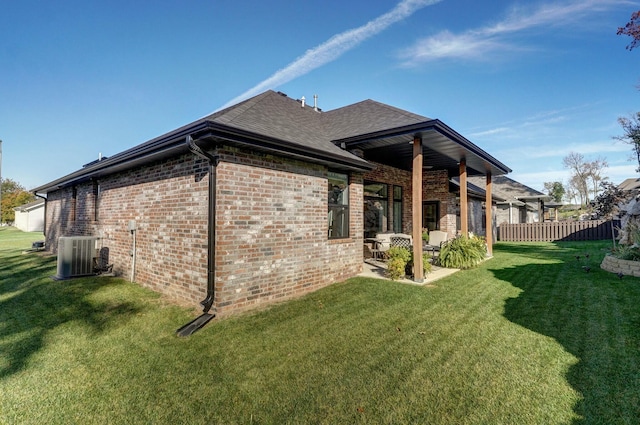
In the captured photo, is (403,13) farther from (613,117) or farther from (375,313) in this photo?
(613,117)

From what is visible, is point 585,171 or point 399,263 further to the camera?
point 585,171

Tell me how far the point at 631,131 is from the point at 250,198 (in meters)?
20.2

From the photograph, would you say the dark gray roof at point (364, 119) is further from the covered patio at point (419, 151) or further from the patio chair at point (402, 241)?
the patio chair at point (402, 241)

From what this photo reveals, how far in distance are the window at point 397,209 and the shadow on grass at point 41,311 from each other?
30.1ft

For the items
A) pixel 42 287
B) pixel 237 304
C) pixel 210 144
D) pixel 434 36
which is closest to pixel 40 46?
pixel 42 287

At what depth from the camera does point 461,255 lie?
8.81 m

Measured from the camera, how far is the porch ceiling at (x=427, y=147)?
6675mm

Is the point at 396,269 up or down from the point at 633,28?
down

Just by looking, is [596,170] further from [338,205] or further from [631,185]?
[338,205]

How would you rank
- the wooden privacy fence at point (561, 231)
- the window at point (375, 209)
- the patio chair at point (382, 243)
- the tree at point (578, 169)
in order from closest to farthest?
the patio chair at point (382, 243), the window at point (375, 209), the wooden privacy fence at point (561, 231), the tree at point (578, 169)

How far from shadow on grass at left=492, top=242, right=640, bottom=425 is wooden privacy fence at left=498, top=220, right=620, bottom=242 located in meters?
11.8

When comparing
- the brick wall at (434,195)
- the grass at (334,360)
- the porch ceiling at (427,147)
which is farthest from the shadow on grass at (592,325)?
the brick wall at (434,195)

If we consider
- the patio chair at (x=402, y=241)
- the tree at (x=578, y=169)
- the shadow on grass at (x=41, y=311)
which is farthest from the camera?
the tree at (x=578, y=169)

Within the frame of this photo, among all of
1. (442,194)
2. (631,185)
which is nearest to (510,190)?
(442,194)
